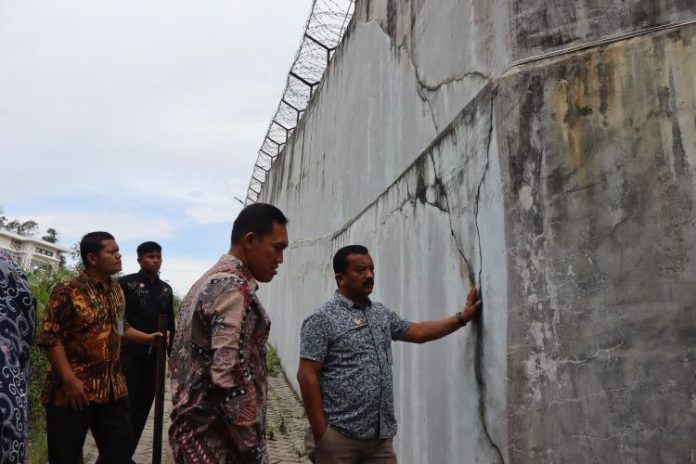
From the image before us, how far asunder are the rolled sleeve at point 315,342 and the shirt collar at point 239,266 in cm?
67

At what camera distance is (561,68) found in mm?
2113

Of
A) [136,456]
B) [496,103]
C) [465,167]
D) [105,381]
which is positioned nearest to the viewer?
[496,103]

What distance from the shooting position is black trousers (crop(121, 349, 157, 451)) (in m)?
4.11

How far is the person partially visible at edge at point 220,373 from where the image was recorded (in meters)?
1.55

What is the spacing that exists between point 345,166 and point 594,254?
3.79m

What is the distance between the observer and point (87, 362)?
2.88m

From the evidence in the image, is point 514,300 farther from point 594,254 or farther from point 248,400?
point 248,400

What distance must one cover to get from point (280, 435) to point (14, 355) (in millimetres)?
4222

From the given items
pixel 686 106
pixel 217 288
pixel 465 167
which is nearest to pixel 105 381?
pixel 217 288

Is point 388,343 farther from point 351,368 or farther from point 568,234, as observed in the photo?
point 568,234

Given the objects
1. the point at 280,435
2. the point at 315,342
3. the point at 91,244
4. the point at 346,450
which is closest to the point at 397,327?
the point at 315,342

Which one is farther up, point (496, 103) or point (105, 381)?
point (496, 103)

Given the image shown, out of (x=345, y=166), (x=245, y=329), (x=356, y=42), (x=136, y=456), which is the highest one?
(x=356, y=42)

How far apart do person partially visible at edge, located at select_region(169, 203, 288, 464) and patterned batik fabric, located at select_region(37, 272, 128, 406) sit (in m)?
1.36
